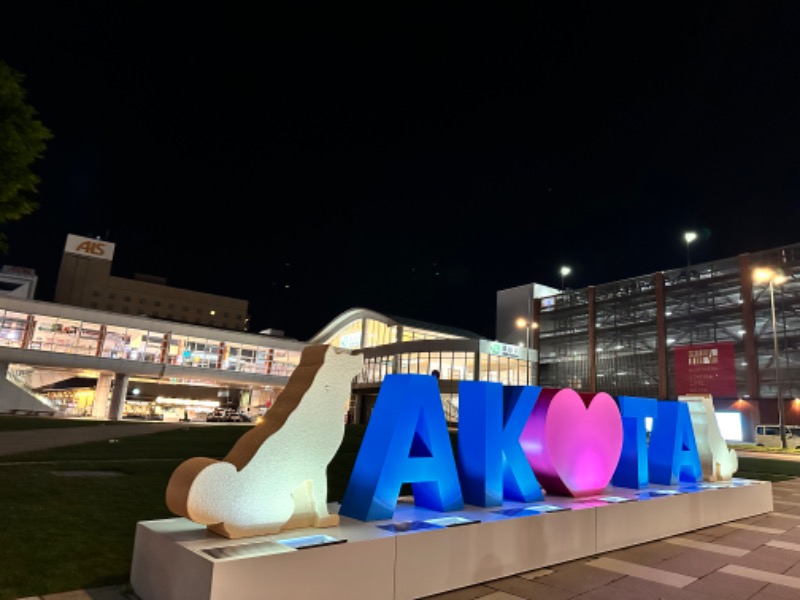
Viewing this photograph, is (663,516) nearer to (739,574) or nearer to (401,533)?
(739,574)

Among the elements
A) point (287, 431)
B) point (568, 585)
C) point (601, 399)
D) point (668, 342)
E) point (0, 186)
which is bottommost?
point (568, 585)

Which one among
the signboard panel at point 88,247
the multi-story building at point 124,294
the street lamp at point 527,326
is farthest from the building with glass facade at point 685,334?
the signboard panel at point 88,247

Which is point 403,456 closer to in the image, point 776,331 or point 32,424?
point 32,424

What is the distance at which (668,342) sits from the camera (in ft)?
170

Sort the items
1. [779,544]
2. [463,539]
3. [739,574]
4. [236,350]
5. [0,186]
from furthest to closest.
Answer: [236,350] → [0,186] → [779,544] → [739,574] → [463,539]

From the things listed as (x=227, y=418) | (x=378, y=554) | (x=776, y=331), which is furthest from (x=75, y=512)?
(x=776, y=331)

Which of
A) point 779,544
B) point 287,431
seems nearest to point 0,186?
point 287,431

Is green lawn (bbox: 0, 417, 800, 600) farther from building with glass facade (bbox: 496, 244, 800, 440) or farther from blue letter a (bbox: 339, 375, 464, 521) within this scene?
building with glass facade (bbox: 496, 244, 800, 440)

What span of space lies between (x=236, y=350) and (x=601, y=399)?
168 ft

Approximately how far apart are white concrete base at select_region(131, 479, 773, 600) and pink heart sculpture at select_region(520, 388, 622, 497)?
0.44 meters

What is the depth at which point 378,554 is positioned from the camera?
15.2ft

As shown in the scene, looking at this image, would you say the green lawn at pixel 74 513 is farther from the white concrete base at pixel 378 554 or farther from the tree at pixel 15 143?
the tree at pixel 15 143

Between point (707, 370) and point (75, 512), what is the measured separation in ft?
148

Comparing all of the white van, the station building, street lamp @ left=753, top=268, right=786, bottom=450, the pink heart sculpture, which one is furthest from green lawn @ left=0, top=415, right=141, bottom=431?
the white van
